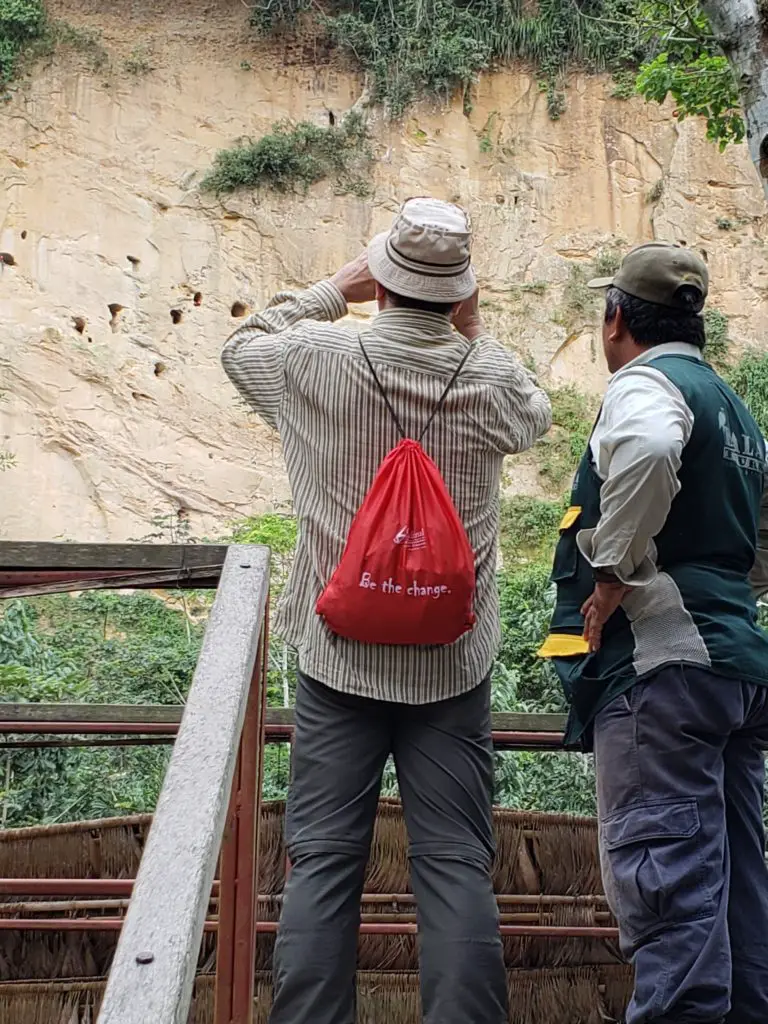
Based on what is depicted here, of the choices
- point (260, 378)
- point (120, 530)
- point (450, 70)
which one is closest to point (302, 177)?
point (450, 70)

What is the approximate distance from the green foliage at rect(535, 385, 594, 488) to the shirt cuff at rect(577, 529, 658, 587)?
1207cm

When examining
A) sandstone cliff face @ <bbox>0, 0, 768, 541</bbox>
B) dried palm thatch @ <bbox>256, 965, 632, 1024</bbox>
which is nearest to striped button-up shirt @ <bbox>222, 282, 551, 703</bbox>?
dried palm thatch @ <bbox>256, 965, 632, 1024</bbox>

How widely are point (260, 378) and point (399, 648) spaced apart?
0.59 m

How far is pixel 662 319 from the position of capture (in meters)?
2.13

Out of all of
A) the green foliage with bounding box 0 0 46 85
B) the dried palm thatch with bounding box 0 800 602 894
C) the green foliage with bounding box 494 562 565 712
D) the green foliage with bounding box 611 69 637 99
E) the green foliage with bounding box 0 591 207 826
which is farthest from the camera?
the green foliage with bounding box 611 69 637 99

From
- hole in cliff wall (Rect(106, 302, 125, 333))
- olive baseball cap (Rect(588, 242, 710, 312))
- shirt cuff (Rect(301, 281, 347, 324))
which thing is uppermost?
olive baseball cap (Rect(588, 242, 710, 312))

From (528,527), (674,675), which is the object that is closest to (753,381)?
(528,527)

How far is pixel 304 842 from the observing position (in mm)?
1894

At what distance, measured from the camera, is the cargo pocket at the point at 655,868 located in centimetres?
175

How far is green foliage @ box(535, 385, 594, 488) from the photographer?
14009mm

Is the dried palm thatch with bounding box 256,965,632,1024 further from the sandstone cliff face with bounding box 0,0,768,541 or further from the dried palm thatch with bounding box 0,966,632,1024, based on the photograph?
the sandstone cliff face with bounding box 0,0,768,541

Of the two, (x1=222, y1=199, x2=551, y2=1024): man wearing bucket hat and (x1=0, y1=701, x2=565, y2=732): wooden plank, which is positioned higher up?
(x1=222, y1=199, x2=551, y2=1024): man wearing bucket hat

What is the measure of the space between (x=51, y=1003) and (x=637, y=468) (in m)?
2.15

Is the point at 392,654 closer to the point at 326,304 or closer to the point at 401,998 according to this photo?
the point at 326,304
